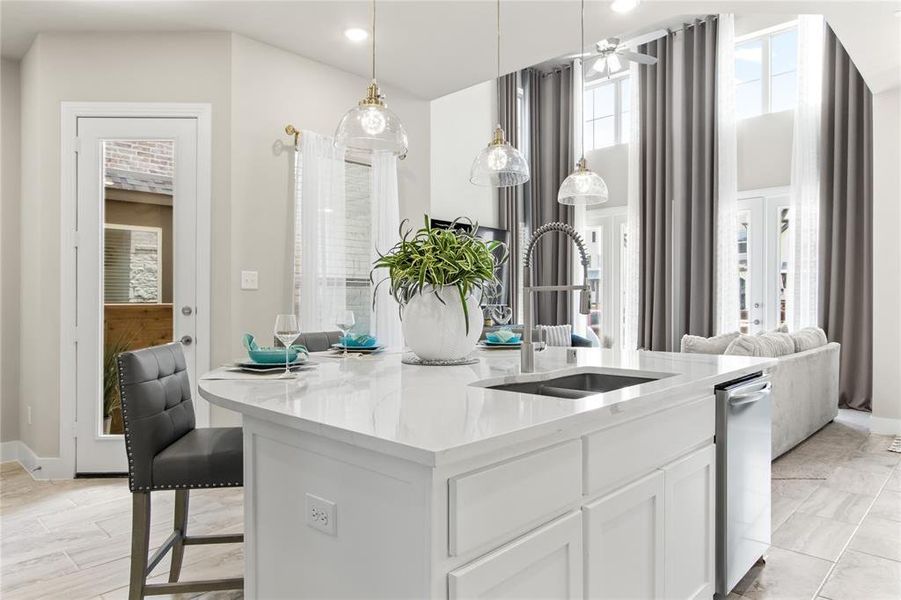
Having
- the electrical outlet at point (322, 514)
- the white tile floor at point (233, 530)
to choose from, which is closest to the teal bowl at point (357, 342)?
the white tile floor at point (233, 530)

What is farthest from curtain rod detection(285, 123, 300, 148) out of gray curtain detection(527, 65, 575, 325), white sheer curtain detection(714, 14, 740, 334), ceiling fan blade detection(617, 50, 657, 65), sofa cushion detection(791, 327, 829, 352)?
white sheer curtain detection(714, 14, 740, 334)

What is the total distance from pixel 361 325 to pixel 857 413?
480cm

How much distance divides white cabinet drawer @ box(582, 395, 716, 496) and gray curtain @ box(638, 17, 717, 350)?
525 centimetres

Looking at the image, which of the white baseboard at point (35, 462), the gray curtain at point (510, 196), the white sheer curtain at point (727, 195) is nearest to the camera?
the white baseboard at point (35, 462)

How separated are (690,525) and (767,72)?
6.36 metres

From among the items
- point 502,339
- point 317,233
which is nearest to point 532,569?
point 502,339

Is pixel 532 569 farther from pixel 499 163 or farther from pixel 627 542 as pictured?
pixel 499 163

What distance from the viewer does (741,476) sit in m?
2.03

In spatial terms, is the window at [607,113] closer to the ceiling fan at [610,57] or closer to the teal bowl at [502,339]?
the ceiling fan at [610,57]

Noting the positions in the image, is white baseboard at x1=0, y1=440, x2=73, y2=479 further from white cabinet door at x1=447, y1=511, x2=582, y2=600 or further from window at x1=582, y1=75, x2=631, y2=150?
window at x1=582, y1=75, x2=631, y2=150

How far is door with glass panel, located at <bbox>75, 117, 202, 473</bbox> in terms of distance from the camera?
365 cm

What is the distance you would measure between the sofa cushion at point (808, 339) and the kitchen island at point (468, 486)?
328 cm

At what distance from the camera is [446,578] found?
0.98 meters

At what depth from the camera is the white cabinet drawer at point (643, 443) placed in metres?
1.34
